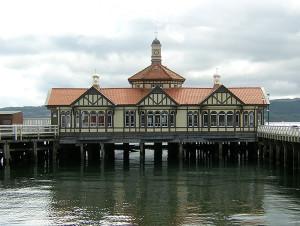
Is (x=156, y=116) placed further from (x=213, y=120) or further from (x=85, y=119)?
(x=85, y=119)

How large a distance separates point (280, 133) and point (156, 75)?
18619mm

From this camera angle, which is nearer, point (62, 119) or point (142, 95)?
point (62, 119)

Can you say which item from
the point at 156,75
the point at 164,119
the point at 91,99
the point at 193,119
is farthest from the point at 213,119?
the point at 91,99

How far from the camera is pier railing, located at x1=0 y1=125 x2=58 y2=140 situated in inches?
1951

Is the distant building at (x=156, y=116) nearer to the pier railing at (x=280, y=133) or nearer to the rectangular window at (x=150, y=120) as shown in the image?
the rectangular window at (x=150, y=120)

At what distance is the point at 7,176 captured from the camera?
139ft

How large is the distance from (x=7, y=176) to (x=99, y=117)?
47.3 feet

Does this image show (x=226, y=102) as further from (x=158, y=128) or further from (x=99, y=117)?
(x=99, y=117)

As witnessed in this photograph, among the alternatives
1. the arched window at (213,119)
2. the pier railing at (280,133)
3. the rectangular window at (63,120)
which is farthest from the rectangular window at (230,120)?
the rectangular window at (63,120)

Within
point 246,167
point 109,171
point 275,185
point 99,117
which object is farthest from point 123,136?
point 275,185

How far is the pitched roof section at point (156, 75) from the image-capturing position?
5972 centimetres

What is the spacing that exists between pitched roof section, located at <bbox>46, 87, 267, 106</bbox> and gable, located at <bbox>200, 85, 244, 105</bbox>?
100 cm

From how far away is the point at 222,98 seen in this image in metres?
54.6

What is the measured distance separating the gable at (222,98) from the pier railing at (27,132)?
51.1ft
